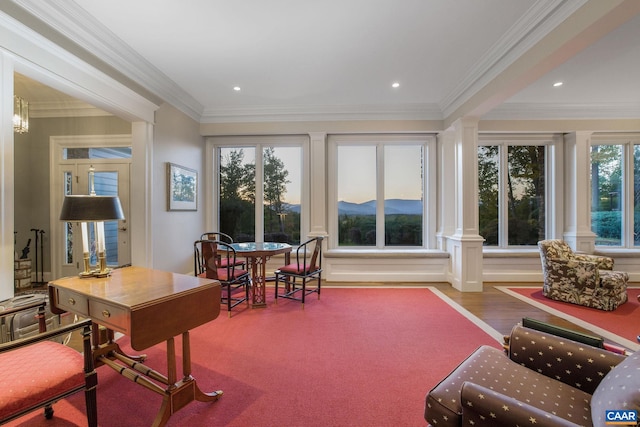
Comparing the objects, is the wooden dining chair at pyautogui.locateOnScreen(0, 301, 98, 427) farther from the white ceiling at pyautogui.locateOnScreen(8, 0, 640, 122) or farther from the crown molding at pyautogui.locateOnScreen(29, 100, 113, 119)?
the crown molding at pyautogui.locateOnScreen(29, 100, 113, 119)

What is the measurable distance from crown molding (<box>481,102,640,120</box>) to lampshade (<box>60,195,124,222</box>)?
5.02m

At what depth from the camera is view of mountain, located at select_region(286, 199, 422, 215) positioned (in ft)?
15.8

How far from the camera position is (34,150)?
4074mm

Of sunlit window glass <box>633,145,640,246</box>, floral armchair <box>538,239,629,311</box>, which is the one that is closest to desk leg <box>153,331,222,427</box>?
floral armchair <box>538,239,629,311</box>

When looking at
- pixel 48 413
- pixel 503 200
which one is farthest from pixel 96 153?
pixel 503 200

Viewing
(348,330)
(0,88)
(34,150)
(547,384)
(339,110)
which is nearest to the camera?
(547,384)

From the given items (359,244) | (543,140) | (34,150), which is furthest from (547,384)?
(34,150)

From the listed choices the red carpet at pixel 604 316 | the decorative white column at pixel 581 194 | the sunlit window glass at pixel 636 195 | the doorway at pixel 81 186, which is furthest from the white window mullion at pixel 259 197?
the sunlit window glass at pixel 636 195

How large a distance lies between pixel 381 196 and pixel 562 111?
10.2 ft

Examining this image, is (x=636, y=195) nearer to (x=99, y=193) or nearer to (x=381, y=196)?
(x=381, y=196)

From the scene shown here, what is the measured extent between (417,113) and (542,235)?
122 inches

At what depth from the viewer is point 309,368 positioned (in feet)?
6.56

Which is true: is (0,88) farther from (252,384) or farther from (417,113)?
(417,113)

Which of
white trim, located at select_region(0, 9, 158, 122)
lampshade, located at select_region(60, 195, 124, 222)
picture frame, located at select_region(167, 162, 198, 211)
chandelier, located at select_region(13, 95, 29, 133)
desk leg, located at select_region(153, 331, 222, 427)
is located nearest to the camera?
desk leg, located at select_region(153, 331, 222, 427)
